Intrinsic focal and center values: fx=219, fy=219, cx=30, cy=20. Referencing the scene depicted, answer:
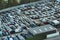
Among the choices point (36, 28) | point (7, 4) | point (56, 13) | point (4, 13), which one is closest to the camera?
point (36, 28)

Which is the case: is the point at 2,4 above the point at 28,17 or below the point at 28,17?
above

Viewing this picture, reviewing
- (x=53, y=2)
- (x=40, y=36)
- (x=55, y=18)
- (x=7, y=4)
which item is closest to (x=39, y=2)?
(x=53, y=2)

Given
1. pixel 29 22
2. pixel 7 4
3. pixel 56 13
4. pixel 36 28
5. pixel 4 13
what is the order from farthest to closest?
pixel 7 4 → pixel 4 13 → pixel 56 13 → pixel 29 22 → pixel 36 28

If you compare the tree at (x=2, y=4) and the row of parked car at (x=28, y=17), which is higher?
the tree at (x=2, y=4)

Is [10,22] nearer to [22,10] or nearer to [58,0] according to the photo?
[22,10]

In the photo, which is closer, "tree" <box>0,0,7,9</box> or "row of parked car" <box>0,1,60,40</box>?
"row of parked car" <box>0,1,60,40</box>

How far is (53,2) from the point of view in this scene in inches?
1901

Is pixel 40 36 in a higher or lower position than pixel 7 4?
lower

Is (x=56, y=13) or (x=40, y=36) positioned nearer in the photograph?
(x=40, y=36)

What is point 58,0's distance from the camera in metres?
48.5

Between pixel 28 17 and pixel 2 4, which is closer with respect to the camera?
pixel 28 17

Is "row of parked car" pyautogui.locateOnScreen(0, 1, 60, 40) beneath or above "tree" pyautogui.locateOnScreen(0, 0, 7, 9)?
beneath

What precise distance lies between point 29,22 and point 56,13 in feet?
22.2

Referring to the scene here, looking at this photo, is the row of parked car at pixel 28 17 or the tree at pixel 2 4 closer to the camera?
the row of parked car at pixel 28 17
